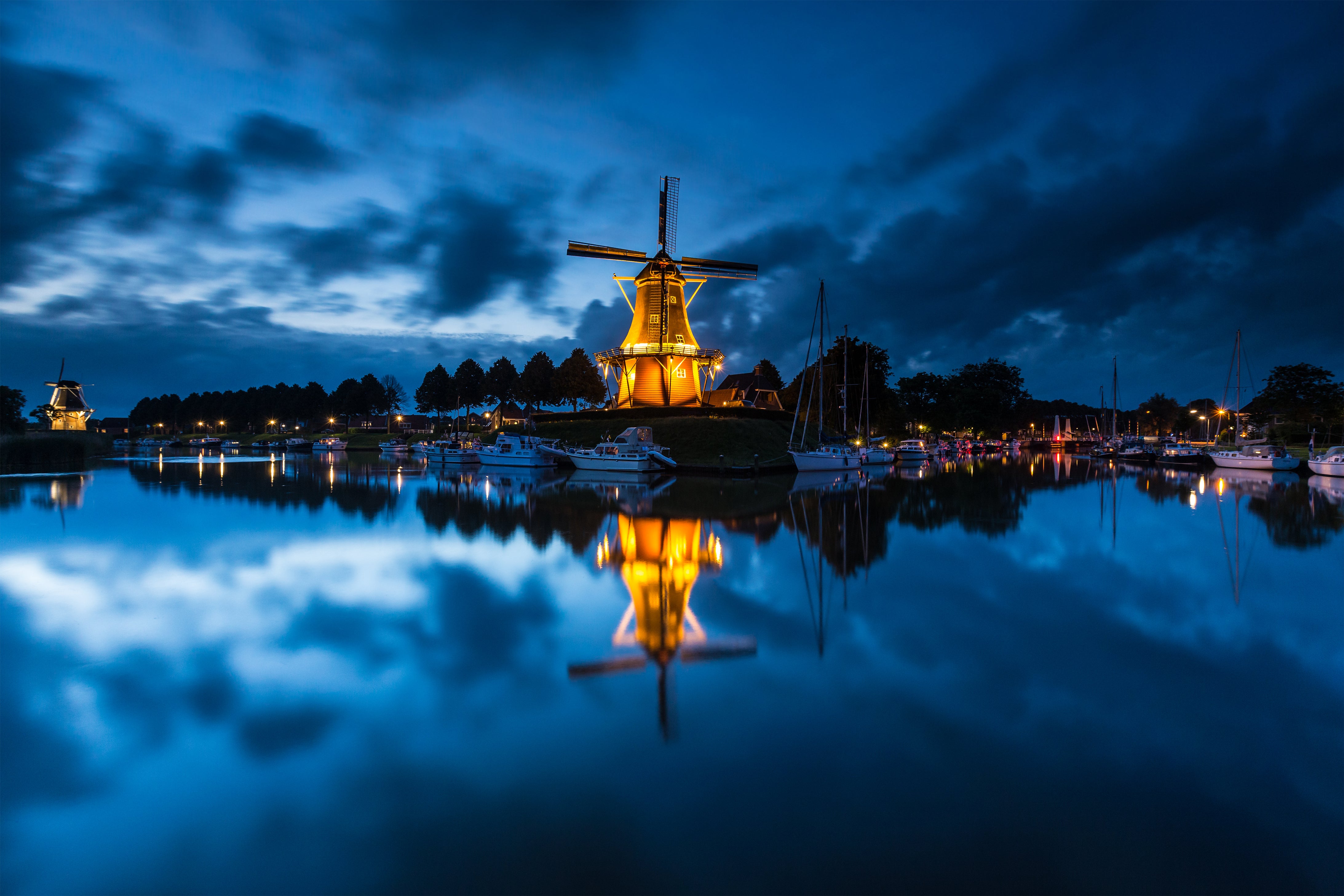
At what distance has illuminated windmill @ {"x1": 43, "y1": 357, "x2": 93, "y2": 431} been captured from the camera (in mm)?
91125

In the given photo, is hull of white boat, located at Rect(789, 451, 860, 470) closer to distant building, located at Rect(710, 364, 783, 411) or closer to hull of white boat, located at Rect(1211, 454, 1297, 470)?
distant building, located at Rect(710, 364, 783, 411)

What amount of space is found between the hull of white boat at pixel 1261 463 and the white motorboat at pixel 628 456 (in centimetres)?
4071

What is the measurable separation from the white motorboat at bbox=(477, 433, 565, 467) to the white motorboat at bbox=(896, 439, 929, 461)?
1207 inches

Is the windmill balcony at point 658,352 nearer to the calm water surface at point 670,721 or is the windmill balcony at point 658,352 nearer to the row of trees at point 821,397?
the row of trees at point 821,397

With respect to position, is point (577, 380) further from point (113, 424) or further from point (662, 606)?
point (113, 424)

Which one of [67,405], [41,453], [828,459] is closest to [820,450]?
[828,459]

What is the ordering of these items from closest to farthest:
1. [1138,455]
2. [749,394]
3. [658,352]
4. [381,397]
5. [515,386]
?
[658,352], [1138,455], [749,394], [515,386], [381,397]

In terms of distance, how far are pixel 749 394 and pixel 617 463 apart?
36753 millimetres

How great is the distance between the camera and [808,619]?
31.6 feet

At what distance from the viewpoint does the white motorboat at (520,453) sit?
1901 inches

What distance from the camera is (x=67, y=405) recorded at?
94.7 m

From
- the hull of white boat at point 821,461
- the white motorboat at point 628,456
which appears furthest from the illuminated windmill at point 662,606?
the hull of white boat at point 821,461

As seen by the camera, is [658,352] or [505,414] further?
[505,414]

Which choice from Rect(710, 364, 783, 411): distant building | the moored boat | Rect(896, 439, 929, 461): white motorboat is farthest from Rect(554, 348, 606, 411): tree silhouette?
the moored boat
